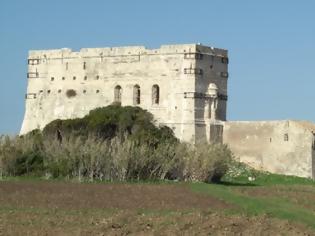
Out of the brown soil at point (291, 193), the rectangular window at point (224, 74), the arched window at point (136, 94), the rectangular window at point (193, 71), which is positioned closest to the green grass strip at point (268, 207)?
the brown soil at point (291, 193)

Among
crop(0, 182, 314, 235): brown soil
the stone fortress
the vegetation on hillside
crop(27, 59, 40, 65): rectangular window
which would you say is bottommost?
crop(0, 182, 314, 235): brown soil

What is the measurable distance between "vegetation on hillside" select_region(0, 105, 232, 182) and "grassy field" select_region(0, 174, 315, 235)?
3977 millimetres

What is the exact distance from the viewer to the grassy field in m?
22.3

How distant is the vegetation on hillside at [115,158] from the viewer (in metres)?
41.3

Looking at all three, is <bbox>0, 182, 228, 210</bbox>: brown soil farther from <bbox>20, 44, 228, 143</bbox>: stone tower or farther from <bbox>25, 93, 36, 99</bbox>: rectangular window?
<bbox>25, 93, 36, 99</bbox>: rectangular window

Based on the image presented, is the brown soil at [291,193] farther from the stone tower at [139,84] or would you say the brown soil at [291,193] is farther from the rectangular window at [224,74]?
the rectangular window at [224,74]

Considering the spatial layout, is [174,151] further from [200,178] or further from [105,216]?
[105,216]

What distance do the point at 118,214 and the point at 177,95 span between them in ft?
99.7

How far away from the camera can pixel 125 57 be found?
186 ft

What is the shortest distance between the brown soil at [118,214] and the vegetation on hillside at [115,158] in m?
7.52

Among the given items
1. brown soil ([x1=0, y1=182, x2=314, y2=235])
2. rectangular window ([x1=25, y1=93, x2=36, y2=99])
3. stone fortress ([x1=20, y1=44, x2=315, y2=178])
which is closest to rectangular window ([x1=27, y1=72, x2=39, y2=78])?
stone fortress ([x1=20, y1=44, x2=315, y2=178])

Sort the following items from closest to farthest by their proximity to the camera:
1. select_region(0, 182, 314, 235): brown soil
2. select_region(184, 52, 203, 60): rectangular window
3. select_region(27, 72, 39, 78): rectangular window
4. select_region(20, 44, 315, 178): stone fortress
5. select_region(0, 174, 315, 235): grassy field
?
select_region(0, 182, 314, 235): brown soil → select_region(0, 174, 315, 235): grassy field → select_region(20, 44, 315, 178): stone fortress → select_region(184, 52, 203, 60): rectangular window → select_region(27, 72, 39, 78): rectangular window

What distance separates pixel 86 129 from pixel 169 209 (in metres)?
24.2

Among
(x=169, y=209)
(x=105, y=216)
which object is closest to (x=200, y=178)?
(x=169, y=209)
